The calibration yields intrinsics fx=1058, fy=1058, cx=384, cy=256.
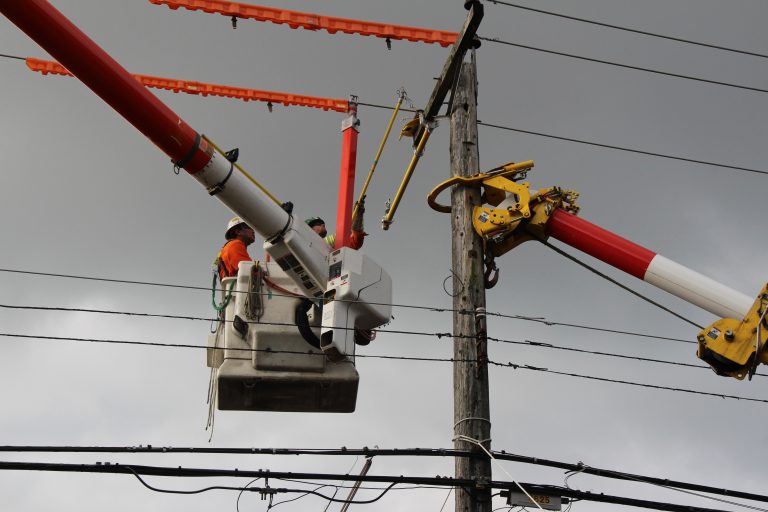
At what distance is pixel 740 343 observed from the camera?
940 centimetres

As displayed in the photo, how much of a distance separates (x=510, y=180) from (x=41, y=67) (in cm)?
601

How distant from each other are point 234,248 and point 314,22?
2586mm

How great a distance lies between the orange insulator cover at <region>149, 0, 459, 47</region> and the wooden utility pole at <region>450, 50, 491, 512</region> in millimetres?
628

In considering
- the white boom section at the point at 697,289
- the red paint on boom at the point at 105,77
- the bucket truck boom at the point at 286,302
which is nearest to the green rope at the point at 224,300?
the bucket truck boom at the point at 286,302

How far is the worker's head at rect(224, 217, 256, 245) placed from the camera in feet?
39.3

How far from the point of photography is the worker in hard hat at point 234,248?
1141 cm

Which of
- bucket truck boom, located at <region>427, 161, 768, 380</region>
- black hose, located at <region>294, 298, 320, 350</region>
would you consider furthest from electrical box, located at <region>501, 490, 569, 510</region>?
black hose, located at <region>294, 298, 320, 350</region>

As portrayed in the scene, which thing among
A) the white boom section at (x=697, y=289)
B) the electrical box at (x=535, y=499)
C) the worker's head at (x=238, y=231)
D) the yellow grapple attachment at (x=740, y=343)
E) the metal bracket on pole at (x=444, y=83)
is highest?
the metal bracket on pole at (x=444, y=83)

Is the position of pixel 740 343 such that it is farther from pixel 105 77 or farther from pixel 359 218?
pixel 105 77

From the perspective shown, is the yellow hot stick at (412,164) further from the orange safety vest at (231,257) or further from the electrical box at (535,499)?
Result: the electrical box at (535,499)

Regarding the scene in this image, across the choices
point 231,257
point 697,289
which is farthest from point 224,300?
point 697,289

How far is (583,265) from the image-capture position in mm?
10852

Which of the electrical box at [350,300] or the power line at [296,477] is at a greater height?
the electrical box at [350,300]

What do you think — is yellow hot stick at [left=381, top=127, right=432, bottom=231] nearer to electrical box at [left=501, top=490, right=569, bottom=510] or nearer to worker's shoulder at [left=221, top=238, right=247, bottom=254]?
worker's shoulder at [left=221, top=238, right=247, bottom=254]
